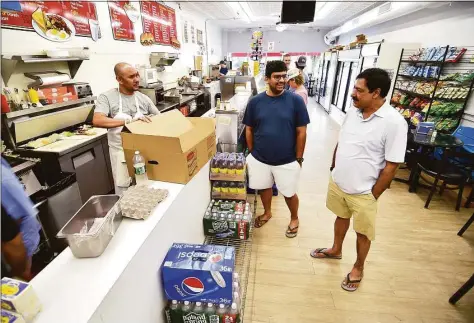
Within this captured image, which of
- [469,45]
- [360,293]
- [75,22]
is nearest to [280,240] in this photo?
[360,293]

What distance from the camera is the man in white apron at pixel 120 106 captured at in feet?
7.56

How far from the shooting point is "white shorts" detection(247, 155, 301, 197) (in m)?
2.49

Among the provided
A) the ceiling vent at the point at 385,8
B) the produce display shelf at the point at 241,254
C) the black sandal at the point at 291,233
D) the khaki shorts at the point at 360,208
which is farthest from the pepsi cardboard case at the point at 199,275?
the ceiling vent at the point at 385,8

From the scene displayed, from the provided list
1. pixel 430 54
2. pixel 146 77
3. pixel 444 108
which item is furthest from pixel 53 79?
pixel 430 54

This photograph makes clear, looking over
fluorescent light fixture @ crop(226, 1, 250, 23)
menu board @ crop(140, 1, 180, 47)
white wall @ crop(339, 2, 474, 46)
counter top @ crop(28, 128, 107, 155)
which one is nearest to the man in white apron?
counter top @ crop(28, 128, 107, 155)

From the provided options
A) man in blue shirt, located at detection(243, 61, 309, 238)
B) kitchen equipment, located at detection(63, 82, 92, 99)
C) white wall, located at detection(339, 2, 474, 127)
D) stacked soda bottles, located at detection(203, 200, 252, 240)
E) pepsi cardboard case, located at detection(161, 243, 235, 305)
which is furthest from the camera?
white wall, located at detection(339, 2, 474, 127)

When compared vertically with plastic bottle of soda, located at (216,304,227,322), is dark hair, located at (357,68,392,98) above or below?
above

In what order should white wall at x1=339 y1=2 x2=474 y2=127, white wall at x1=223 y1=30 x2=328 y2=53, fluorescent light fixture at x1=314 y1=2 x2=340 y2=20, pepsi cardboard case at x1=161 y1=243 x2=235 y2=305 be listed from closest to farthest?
pepsi cardboard case at x1=161 y1=243 x2=235 y2=305 → white wall at x1=339 y1=2 x2=474 y2=127 → fluorescent light fixture at x1=314 y1=2 x2=340 y2=20 → white wall at x1=223 y1=30 x2=328 y2=53

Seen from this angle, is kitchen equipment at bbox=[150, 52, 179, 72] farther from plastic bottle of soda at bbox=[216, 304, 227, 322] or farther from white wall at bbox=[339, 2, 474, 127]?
white wall at bbox=[339, 2, 474, 127]

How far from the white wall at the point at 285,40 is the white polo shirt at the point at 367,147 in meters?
12.8

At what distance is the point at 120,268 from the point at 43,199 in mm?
1758

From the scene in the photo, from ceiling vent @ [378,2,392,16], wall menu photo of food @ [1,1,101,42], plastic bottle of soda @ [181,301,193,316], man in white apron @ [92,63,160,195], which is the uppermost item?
ceiling vent @ [378,2,392,16]

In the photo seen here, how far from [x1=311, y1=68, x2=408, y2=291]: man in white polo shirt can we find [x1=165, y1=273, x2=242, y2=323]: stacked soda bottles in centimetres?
116

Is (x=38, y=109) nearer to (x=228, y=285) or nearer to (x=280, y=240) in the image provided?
(x=228, y=285)
